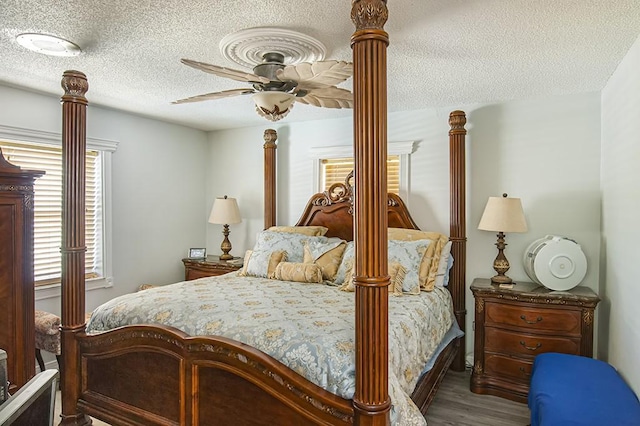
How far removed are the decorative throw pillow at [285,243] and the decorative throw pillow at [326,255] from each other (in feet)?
0.23

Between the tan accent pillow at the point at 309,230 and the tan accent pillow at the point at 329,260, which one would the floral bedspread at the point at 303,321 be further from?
the tan accent pillow at the point at 309,230

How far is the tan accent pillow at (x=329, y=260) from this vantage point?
350cm

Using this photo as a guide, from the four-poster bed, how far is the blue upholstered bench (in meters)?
0.65

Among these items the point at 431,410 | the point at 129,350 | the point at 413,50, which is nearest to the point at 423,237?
the point at 431,410

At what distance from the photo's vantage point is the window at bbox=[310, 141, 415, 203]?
4102 mm

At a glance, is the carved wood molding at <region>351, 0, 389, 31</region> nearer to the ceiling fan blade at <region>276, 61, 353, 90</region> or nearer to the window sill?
the ceiling fan blade at <region>276, 61, 353, 90</region>

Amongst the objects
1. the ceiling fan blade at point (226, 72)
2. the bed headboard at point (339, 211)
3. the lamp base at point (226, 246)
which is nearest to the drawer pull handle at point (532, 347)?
the bed headboard at point (339, 211)

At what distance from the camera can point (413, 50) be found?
8.25ft

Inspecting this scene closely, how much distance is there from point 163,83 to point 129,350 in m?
1.98

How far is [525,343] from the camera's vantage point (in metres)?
3.12

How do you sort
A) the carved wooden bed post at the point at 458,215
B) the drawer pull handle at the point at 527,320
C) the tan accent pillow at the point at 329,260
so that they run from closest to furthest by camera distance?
the drawer pull handle at the point at 527,320 → the tan accent pillow at the point at 329,260 → the carved wooden bed post at the point at 458,215

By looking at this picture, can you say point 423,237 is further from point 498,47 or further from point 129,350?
point 129,350

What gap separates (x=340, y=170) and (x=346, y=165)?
87mm

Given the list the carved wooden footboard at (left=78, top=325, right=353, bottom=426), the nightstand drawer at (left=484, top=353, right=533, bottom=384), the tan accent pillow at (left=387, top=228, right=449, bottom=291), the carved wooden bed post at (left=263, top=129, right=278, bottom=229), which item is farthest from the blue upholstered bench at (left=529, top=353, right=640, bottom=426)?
the carved wooden bed post at (left=263, top=129, right=278, bottom=229)
